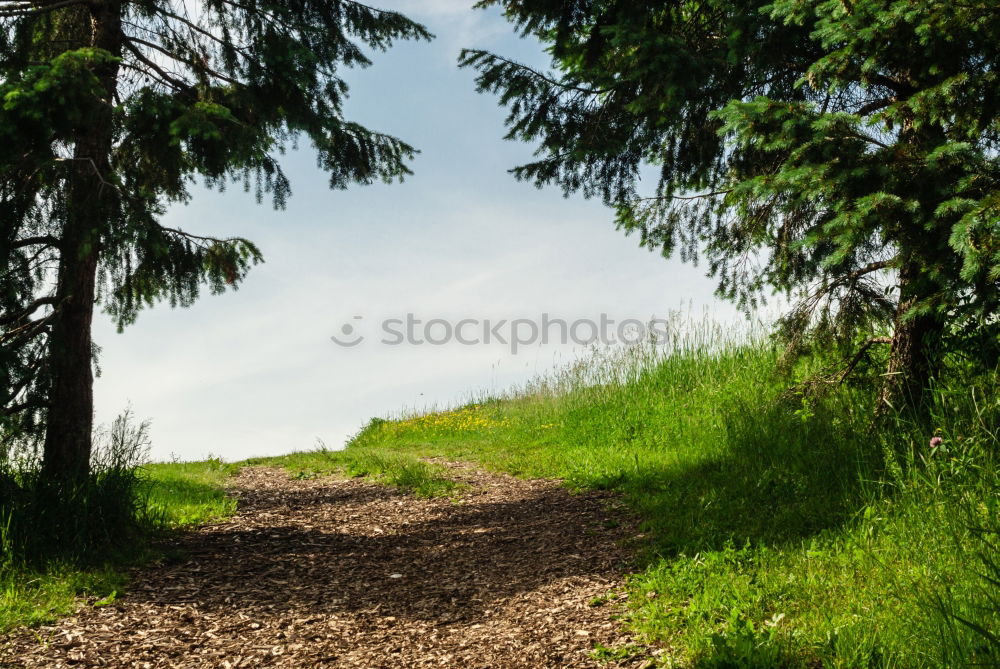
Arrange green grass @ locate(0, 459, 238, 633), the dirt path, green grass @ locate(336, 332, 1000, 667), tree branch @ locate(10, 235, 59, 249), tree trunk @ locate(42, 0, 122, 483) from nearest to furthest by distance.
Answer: green grass @ locate(336, 332, 1000, 667) < the dirt path < green grass @ locate(0, 459, 238, 633) < tree trunk @ locate(42, 0, 122, 483) < tree branch @ locate(10, 235, 59, 249)

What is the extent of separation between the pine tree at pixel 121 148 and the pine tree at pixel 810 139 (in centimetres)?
215

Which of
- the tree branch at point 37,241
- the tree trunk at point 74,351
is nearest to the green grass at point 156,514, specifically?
the tree trunk at point 74,351

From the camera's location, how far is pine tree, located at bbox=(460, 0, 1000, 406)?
420cm

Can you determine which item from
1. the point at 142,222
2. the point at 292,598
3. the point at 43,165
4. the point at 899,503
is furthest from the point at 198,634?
the point at 899,503

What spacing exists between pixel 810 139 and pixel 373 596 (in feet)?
15.1

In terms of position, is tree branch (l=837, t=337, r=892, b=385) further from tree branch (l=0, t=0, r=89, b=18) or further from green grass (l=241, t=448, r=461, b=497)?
tree branch (l=0, t=0, r=89, b=18)

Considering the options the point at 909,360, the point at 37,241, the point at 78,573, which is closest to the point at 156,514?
the point at 78,573

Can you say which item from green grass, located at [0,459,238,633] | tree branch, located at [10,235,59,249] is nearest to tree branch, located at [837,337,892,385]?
green grass, located at [0,459,238,633]

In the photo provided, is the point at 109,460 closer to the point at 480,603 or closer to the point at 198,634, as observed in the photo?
the point at 198,634

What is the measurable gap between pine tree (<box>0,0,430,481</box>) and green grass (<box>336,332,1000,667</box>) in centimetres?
488

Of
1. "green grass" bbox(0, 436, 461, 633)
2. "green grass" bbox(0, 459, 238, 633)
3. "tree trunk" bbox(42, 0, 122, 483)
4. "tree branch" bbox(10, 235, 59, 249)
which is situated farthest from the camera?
"tree branch" bbox(10, 235, 59, 249)

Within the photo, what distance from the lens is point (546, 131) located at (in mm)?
7473

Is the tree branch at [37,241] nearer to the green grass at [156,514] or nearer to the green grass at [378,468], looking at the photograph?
the green grass at [156,514]

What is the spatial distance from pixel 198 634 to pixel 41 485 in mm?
2302
